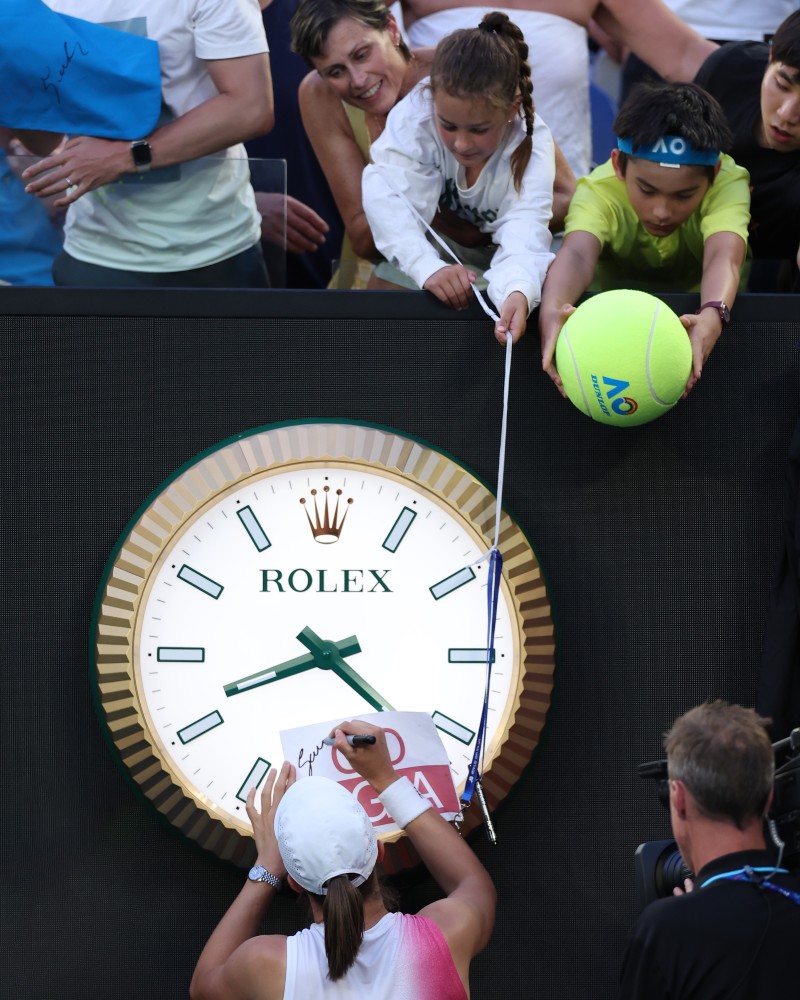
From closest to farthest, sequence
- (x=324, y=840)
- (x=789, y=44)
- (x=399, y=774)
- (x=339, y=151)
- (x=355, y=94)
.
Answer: (x=324, y=840) → (x=399, y=774) → (x=789, y=44) → (x=355, y=94) → (x=339, y=151)

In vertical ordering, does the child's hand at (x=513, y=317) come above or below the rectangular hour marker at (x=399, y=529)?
above

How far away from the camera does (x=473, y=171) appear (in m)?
3.33

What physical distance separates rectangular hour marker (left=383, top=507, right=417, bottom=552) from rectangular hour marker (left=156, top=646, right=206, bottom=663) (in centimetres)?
42

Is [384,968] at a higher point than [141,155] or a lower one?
lower

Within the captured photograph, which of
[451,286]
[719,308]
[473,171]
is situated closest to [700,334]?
[719,308]

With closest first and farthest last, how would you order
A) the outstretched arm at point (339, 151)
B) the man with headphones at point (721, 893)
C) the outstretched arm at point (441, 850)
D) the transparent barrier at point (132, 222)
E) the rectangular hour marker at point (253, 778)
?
the man with headphones at point (721, 893), the outstretched arm at point (441, 850), the rectangular hour marker at point (253, 778), the transparent barrier at point (132, 222), the outstretched arm at point (339, 151)

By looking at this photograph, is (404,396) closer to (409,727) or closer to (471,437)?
(471,437)

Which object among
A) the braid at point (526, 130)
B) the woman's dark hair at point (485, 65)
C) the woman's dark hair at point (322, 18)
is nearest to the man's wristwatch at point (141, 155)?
the woman's dark hair at point (322, 18)

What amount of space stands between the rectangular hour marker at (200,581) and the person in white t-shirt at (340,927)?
1.62ft

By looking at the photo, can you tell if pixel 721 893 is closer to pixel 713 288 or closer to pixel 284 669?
pixel 284 669

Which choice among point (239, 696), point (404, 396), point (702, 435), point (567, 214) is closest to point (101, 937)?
point (239, 696)

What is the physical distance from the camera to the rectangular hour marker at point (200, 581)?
3.13m

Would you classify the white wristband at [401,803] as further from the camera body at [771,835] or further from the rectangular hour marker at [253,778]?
the camera body at [771,835]
